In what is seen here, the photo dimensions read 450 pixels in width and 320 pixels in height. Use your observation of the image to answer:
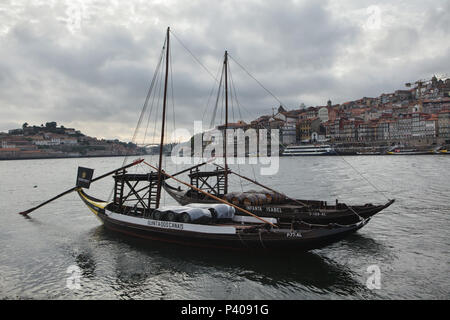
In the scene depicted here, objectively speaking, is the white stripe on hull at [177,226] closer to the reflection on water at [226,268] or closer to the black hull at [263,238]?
the black hull at [263,238]

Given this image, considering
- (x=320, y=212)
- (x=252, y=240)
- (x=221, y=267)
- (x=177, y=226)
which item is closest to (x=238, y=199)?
(x=320, y=212)

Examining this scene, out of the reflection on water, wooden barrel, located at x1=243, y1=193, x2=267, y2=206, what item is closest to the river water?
the reflection on water

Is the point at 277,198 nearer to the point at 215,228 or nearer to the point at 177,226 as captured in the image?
the point at 215,228

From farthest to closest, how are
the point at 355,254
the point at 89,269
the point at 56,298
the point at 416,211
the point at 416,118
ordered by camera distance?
the point at 416,118
the point at 416,211
the point at 355,254
the point at 89,269
the point at 56,298

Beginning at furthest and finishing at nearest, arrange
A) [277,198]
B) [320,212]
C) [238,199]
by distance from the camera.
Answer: [277,198]
[238,199]
[320,212]

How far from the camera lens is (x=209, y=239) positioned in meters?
14.1

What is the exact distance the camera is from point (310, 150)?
5266 inches

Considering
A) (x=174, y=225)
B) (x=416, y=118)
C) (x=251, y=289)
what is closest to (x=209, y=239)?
(x=174, y=225)

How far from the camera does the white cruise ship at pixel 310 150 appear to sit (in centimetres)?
12900

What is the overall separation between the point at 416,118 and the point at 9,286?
155m

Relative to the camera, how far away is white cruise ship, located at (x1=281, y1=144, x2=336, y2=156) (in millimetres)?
129000

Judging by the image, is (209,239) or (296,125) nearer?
(209,239)

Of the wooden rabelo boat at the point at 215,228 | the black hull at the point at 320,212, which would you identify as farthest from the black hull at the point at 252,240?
the black hull at the point at 320,212
